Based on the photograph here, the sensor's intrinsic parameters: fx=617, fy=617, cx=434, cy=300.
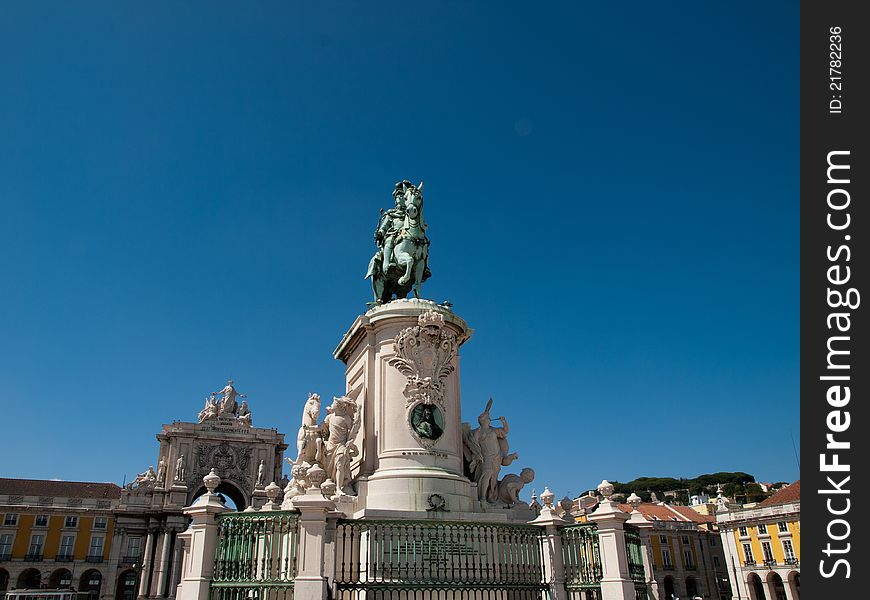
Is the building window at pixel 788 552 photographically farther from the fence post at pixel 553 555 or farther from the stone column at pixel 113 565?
the stone column at pixel 113 565

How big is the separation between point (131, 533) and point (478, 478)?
55.6m

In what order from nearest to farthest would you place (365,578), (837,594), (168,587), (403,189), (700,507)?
1. (837,594)
2. (365,578)
3. (403,189)
4. (168,587)
5. (700,507)

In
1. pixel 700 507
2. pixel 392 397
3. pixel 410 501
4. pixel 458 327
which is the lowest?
pixel 410 501

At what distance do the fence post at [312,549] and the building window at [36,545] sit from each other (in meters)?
59.6

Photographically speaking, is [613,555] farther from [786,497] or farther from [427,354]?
[786,497]

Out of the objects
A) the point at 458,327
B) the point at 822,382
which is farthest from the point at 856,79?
the point at 458,327

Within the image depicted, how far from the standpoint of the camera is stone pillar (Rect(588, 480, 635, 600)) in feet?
30.7

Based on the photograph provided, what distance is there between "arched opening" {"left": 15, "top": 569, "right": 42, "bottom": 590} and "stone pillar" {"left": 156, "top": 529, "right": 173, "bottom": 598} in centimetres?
1004

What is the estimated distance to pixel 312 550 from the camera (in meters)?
8.67

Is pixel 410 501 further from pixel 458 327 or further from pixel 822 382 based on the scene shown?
pixel 822 382

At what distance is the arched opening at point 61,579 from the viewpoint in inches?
2141

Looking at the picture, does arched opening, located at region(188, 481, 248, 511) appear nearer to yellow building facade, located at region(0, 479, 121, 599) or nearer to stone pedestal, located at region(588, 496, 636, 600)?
yellow building facade, located at region(0, 479, 121, 599)

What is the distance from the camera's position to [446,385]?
42.1 feet

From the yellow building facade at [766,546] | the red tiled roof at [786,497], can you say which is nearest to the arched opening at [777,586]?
the yellow building facade at [766,546]
